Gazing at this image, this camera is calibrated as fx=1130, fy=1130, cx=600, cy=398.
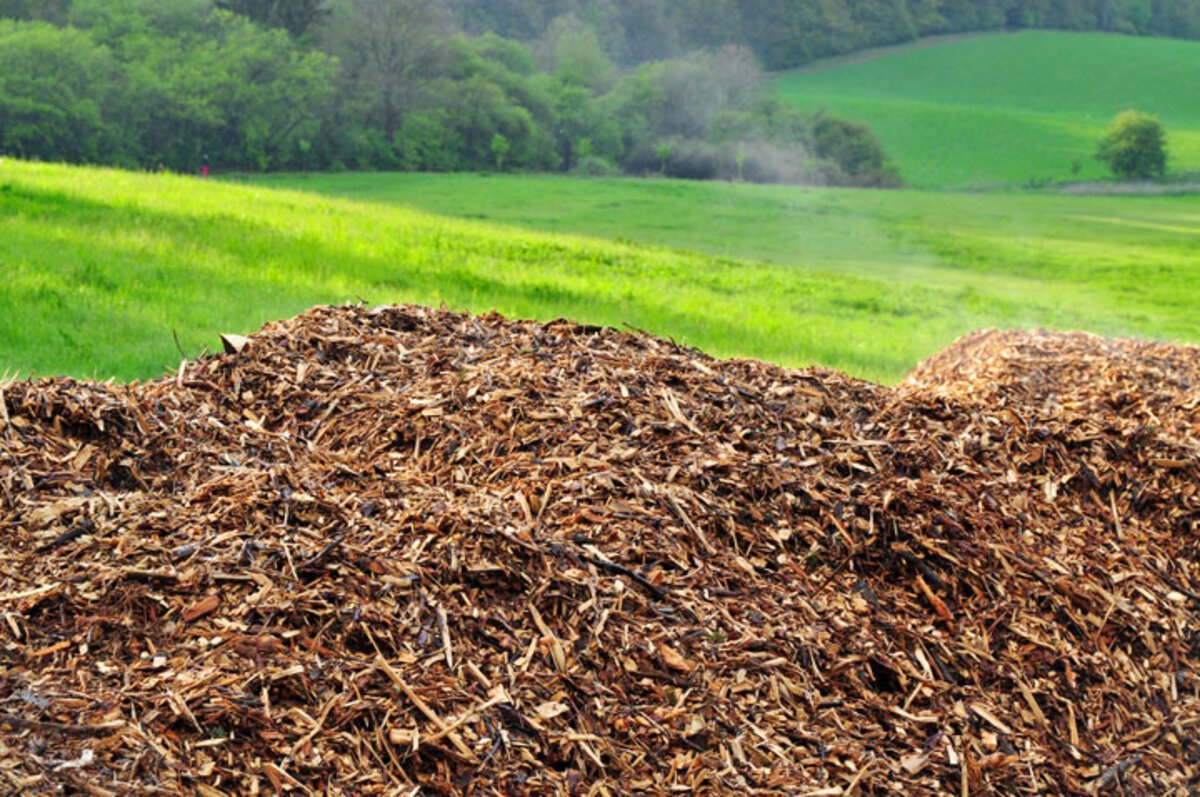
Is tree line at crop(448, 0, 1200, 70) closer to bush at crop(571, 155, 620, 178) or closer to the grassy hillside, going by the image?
the grassy hillside

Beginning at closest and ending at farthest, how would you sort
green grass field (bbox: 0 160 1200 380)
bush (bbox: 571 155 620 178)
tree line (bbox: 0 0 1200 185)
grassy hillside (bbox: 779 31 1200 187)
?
green grass field (bbox: 0 160 1200 380) < tree line (bbox: 0 0 1200 185) < bush (bbox: 571 155 620 178) < grassy hillside (bbox: 779 31 1200 187)

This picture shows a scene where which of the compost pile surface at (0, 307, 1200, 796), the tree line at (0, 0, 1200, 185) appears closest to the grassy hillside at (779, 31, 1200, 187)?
the tree line at (0, 0, 1200, 185)

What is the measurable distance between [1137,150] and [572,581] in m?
52.2

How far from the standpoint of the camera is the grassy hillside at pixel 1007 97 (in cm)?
5106

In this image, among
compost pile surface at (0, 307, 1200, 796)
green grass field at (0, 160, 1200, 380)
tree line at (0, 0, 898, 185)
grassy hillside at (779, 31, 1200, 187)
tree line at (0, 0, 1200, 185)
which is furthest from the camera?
grassy hillside at (779, 31, 1200, 187)

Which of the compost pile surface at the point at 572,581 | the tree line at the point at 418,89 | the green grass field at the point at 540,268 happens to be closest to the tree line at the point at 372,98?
the tree line at the point at 418,89

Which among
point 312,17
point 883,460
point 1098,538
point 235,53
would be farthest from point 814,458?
point 312,17

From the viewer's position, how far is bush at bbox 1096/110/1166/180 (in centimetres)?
4844

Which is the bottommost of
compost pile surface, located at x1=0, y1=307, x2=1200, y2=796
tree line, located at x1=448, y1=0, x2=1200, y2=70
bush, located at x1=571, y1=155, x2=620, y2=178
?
compost pile surface, located at x1=0, y1=307, x2=1200, y2=796

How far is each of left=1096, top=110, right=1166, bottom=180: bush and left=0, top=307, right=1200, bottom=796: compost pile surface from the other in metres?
48.2

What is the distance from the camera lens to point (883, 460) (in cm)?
498

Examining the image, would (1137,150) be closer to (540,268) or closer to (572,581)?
(540,268)

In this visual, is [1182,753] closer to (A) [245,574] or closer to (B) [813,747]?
(B) [813,747]

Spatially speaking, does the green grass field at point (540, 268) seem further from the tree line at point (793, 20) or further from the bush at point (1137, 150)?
the tree line at point (793, 20)
